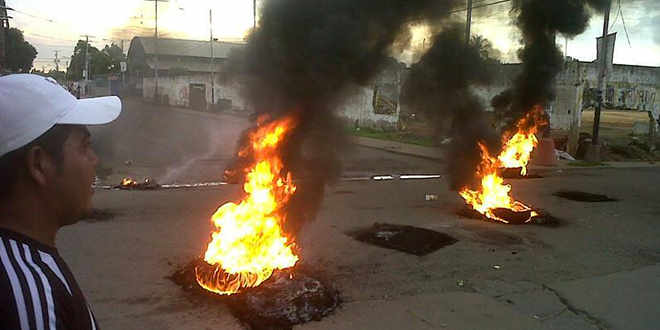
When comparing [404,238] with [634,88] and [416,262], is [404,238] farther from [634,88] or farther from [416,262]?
[634,88]

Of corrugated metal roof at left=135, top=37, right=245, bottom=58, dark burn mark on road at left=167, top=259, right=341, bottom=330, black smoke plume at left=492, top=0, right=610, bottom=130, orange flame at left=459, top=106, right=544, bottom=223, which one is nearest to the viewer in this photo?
dark burn mark on road at left=167, top=259, right=341, bottom=330

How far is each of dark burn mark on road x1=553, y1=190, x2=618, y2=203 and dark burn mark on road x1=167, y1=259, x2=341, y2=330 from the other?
280 inches

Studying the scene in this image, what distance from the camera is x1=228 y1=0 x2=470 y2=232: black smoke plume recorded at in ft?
18.5

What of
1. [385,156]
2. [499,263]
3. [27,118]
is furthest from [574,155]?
[27,118]

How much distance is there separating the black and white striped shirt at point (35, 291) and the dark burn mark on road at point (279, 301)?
9.50 feet

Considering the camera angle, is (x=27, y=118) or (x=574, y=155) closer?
(x=27, y=118)

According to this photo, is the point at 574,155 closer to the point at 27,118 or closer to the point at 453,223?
the point at 453,223

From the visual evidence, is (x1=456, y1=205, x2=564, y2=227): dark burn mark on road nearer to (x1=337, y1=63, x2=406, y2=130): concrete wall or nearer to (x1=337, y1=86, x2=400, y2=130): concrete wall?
(x1=337, y1=63, x2=406, y2=130): concrete wall

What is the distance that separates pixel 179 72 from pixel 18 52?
11.6 metres

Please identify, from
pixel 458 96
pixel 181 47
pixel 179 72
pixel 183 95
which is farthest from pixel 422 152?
pixel 181 47

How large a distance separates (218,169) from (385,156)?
5532 millimetres

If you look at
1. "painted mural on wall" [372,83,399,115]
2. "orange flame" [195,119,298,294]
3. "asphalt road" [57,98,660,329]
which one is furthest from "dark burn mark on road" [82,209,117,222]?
"painted mural on wall" [372,83,399,115]

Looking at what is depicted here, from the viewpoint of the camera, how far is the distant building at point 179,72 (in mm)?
36531

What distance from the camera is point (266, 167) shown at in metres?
5.36
